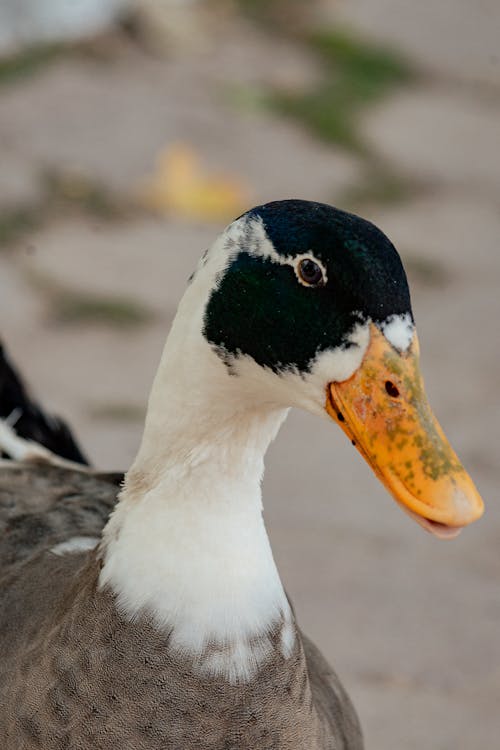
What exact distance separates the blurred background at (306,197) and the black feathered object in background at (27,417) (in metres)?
0.76

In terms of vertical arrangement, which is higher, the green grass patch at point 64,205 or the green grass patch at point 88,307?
the green grass patch at point 64,205

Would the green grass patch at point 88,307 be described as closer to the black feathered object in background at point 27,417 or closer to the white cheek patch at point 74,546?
the black feathered object in background at point 27,417

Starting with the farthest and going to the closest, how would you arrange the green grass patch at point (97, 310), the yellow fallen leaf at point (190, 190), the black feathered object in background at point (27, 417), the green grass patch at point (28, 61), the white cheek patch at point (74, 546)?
the green grass patch at point (28, 61) < the yellow fallen leaf at point (190, 190) < the green grass patch at point (97, 310) < the black feathered object in background at point (27, 417) < the white cheek patch at point (74, 546)

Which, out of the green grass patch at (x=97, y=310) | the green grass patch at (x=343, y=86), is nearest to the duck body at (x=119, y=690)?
the green grass patch at (x=97, y=310)

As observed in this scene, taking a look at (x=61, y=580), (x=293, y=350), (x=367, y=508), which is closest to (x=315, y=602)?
(x=367, y=508)

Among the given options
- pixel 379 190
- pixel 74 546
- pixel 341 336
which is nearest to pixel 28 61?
pixel 379 190

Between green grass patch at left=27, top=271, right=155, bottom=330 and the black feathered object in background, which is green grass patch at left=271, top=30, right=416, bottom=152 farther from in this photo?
the black feathered object in background

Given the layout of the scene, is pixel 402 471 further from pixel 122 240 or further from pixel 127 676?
pixel 122 240

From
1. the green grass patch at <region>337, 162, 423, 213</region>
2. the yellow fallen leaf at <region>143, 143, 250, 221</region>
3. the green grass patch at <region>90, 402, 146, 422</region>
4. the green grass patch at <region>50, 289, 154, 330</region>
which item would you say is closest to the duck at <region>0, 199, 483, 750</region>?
the green grass patch at <region>90, 402, 146, 422</region>

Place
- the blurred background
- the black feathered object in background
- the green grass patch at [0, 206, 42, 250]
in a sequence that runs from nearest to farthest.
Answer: the black feathered object in background < the blurred background < the green grass patch at [0, 206, 42, 250]

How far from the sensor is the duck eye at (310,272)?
174 cm

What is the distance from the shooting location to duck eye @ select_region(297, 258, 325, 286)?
1.74 meters

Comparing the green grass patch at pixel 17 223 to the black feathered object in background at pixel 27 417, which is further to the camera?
the green grass patch at pixel 17 223

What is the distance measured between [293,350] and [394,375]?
5.6 inches
